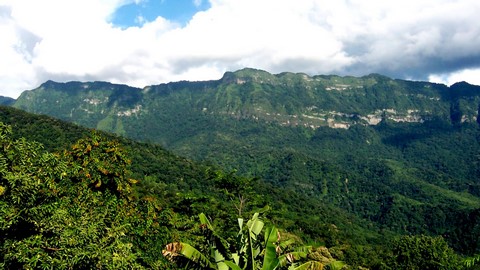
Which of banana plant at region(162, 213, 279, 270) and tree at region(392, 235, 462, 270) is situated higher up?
banana plant at region(162, 213, 279, 270)

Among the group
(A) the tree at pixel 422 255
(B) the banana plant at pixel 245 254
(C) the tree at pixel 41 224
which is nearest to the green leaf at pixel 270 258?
(B) the banana plant at pixel 245 254

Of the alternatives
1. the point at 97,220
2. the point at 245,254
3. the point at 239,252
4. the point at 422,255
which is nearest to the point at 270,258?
the point at 245,254

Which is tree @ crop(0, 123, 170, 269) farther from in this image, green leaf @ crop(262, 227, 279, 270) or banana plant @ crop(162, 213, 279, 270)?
green leaf @ crop(262, 227, 279, 270)

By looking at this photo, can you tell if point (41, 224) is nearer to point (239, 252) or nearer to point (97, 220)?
point (97, 220)

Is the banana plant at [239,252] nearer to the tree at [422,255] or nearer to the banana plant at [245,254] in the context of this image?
the banana plant at [245,254]

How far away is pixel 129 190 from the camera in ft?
83.6

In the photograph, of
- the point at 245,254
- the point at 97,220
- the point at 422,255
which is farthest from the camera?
the point at 422,255

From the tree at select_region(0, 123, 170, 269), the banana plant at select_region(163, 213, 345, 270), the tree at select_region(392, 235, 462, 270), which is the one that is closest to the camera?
the tree at select_region(0, 123, 170, 269)

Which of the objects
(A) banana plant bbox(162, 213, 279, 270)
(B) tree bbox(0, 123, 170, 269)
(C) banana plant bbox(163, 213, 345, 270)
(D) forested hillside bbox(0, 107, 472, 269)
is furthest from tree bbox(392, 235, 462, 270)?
(B) tree bbox(0, 123, 170, 269)

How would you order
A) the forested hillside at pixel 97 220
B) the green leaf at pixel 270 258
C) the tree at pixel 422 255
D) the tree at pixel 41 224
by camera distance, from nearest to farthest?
the tree at pixel 41 224 < the forested hillside at pixel 97 220 < the green leaf at pixel 270 258 < the tree at pixel 422 255

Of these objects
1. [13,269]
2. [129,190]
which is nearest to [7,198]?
[13,269]

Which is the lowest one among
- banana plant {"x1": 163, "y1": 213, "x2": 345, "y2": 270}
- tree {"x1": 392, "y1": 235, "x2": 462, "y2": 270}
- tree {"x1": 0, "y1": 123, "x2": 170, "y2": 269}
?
tree {"x1": 392, "y1": 235, "x2": 462, "y2": 270}

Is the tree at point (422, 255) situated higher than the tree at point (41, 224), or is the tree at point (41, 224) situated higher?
the tree at point (41, 224)

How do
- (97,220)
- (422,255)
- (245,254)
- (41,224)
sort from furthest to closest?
(422,255)
(245,254)
(97,220)
(41,224)
